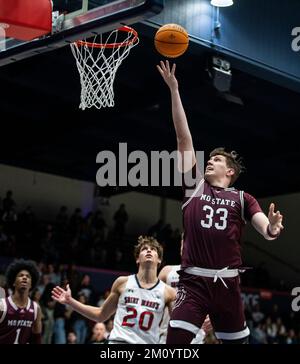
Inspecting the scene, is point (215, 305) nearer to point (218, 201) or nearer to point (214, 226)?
point (214, 226)

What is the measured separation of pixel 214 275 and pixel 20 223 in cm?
1287

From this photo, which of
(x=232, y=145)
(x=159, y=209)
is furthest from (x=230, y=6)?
(x=159, y=209)

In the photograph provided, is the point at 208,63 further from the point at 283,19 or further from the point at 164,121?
the point at 164,121

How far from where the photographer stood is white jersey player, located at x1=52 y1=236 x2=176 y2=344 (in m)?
7.07

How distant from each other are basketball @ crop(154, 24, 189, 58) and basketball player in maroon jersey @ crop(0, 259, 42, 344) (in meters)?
2.92

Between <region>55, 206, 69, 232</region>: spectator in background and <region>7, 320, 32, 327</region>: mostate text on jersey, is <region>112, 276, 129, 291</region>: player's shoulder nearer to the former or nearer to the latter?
<region>7, 320, 32, 327</region>: mostate text on jersey

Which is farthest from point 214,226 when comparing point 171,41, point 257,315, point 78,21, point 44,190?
point 44,190

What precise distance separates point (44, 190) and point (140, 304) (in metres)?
14.9

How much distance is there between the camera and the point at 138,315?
7.12 meters

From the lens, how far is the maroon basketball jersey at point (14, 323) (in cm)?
752

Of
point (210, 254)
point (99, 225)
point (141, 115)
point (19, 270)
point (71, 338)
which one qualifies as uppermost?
point (141, 115)

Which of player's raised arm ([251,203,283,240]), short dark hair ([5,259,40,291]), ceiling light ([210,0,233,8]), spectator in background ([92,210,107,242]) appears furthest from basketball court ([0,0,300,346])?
player's raised arm ([251,203,283,240])

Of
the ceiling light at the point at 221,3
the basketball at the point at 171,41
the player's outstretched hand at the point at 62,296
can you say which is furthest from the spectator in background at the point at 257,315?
the player's outstretched hand at the point at 62,296
